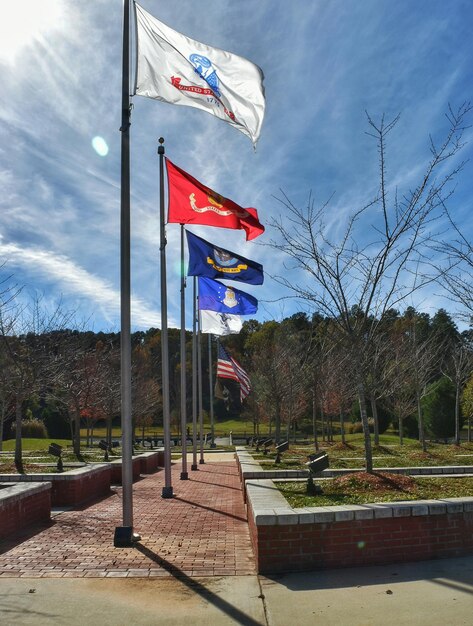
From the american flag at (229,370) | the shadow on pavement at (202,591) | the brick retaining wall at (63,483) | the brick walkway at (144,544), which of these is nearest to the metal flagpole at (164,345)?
the brick walkway at (144,544)

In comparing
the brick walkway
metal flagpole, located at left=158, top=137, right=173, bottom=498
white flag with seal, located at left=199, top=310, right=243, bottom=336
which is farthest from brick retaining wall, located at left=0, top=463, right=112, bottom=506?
white flag with seal, located at left=199, top=310, right=243, bottom=336

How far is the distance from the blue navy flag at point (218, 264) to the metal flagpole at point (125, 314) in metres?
5.20

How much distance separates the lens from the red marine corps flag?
379 inches

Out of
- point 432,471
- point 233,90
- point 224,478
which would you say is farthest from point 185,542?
point 224,478

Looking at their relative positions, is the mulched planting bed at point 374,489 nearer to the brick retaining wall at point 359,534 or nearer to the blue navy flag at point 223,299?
the brick retaining wall at point 359,534

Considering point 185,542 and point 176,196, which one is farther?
point 176,196

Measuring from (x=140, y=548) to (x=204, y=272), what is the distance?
23.6 ft

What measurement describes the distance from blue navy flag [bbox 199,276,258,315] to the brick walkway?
20.5 ft

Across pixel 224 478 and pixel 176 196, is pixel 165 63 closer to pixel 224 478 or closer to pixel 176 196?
pixel 176 196

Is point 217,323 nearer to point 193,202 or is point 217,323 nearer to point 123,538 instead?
point 193,202

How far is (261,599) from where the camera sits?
15.2 feet

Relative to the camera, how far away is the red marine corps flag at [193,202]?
31.6ft

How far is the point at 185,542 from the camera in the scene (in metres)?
6.86

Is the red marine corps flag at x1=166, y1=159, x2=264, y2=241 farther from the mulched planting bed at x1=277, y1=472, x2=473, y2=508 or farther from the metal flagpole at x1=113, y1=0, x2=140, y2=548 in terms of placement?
the mulched planting bed at x1=277, y1=472, x2=473, y2=508
